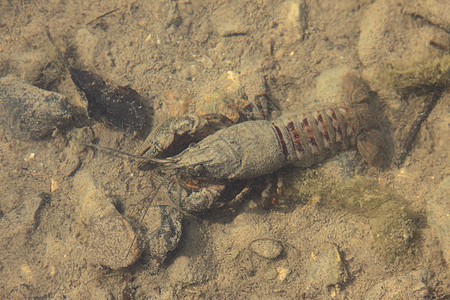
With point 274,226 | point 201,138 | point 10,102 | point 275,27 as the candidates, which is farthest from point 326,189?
point 10,102

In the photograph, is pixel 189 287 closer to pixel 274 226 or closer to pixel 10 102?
pixel 274 226

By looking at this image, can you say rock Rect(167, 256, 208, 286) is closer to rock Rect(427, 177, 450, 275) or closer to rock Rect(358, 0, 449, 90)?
rock Rect(427, 177, 450, 275)

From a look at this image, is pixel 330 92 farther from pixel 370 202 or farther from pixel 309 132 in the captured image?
pixel 370 202

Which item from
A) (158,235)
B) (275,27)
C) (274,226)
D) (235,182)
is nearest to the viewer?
(158,235)

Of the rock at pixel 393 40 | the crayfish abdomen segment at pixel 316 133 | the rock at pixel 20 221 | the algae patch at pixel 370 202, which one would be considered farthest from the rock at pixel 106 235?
the rock at pixel 393 40

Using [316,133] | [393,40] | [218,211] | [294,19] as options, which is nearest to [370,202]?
A: [316,133]

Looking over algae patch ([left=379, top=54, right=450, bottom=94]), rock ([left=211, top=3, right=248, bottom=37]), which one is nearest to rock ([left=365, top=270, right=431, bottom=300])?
algae patch ([left=379, top=54, right=450, bottom=94])
